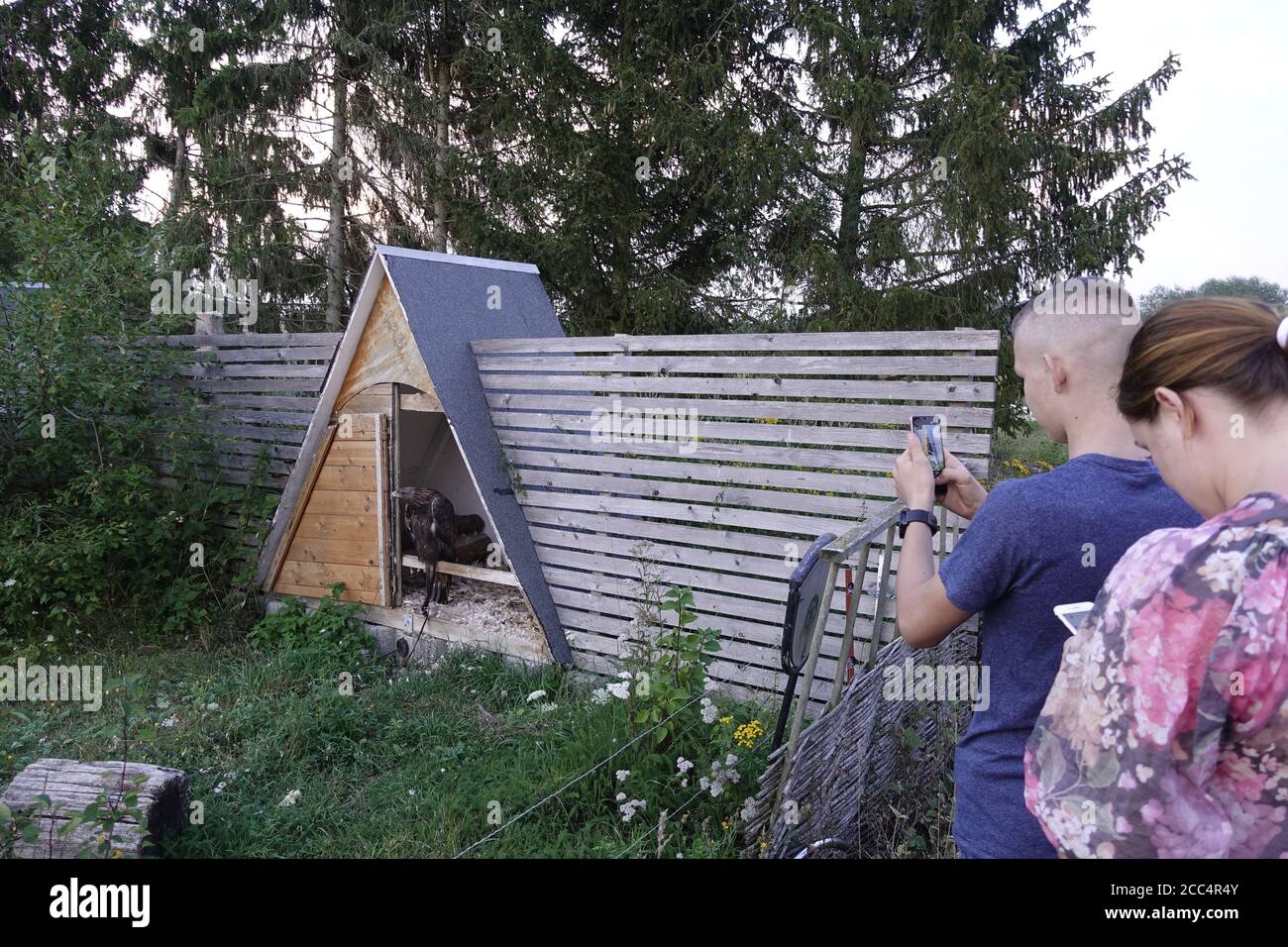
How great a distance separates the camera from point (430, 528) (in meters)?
6.08

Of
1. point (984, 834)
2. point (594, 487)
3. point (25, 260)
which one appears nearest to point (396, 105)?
point (25, 260)

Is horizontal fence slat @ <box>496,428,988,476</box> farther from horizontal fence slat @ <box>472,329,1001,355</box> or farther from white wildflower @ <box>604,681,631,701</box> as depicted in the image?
white wildflower @ <box>604,681,631,701</box>

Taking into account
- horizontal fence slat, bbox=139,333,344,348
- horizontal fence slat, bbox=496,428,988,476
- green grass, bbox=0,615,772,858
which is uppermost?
horizontal fence slat, bbox=139,333,344,348

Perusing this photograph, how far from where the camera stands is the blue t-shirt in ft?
5.60

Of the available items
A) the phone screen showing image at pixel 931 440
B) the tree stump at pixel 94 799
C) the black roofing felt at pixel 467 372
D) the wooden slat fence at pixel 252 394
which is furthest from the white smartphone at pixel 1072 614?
the wooden slat fence at pixel 252 394

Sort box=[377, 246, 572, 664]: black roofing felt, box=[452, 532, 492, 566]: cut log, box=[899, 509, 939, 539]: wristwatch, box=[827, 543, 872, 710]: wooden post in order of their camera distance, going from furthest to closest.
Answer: box=[452, 532, 492, 566]: cut log
box=[377, 246, 572, 664]: black roofing felt
box=[827, 543, 872, 710]: wooden post
box=[899, 509, 939, 539]: wristwatch

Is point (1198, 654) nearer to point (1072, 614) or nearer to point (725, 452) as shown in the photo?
point (1072, 614)

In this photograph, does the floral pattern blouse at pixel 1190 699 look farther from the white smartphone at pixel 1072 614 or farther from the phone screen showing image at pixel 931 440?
the phone screen showing image at pixel 931 440

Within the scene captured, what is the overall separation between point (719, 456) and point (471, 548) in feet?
8.91

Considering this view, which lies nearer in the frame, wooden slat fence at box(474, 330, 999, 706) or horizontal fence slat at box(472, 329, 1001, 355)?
horizontal fence slat at box(472, 329, 1001, 355)

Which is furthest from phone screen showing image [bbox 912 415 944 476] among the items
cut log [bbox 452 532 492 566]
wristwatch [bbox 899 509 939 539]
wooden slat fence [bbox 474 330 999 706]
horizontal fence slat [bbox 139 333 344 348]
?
horizontal fence slat [bbox 139 333 344 348]

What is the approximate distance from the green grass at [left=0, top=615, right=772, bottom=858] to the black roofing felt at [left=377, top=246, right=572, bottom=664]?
57 cm

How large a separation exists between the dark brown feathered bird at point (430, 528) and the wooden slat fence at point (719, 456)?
2.93ft

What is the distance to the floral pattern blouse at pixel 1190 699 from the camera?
3.72ft
